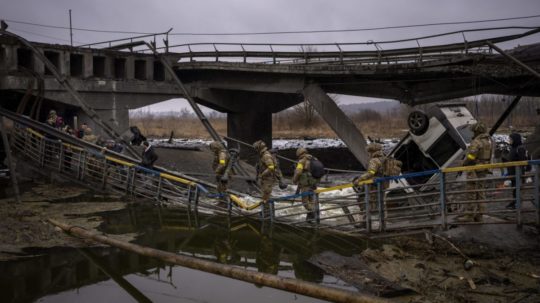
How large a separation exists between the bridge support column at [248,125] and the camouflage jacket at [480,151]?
66.1 feet

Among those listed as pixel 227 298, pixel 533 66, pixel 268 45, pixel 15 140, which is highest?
pixel 268 45

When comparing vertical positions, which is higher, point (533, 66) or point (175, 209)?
point (533, 66)

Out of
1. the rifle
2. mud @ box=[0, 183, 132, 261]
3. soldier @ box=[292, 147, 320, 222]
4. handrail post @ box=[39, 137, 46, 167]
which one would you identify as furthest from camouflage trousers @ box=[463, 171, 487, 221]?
handrail post @ box=[39, 137, 46, 167]

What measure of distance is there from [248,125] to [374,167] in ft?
62.7

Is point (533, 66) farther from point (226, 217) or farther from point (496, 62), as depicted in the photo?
point (226, 217)

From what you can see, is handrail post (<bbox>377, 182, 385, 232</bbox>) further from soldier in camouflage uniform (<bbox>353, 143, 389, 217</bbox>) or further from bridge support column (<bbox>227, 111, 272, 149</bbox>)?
bridge support column (<bbox>227, 111, 272, 149</bbox>)

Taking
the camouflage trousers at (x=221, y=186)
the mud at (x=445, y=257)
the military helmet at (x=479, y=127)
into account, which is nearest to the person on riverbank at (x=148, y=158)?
the camouflage trousers at (x=221, y=186)

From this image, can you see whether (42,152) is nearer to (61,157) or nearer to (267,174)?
(61,157)

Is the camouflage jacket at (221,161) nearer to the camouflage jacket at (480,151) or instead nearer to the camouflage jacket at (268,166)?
the camouflage jacket at (268,166)

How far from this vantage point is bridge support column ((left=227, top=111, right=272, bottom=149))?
29112mm

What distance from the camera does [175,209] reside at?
1352 centimetres

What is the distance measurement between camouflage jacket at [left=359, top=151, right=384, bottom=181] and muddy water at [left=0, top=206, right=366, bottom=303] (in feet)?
4.66

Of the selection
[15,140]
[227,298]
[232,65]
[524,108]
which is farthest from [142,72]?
[524,108]

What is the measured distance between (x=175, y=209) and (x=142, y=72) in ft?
47.1
